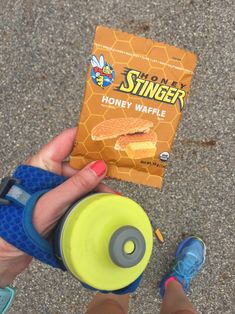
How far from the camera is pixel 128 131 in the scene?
1290 millimetres

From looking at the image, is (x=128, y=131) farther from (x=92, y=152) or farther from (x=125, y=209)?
(x=125, y=209)

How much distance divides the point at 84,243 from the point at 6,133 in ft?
3.23

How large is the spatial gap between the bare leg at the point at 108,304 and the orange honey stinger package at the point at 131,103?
620mm

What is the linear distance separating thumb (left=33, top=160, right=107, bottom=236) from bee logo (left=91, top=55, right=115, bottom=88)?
283mm

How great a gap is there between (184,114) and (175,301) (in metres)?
0.84

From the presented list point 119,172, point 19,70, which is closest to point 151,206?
point 119,172

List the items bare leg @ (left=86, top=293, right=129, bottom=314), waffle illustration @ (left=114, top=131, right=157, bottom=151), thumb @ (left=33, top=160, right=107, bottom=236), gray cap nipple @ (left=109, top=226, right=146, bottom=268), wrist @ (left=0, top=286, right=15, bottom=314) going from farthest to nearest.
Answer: bare leg @ (left=86, top=293, right=129, bottom=314), wrist @ (left=0, top=286, right=15, bottom=314), waffle illustration @ (left=114, top=131, right=157, bottom=151), thumb @ (left=33, top=160, right=107, bottom=236), gray cap nipple @ (left=109, top=226, right=146, bottom=268)

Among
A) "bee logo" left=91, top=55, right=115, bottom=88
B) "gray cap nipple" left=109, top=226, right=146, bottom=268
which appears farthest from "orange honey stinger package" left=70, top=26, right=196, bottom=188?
"gray cap nipple" left=109, top=226, right=146, bottom=268

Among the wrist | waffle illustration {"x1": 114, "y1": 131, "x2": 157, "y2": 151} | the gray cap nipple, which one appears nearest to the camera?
the gray cap nipple

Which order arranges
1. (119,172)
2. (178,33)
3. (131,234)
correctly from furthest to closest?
1. (178,33)
2. (119,172)
3. (131,234)

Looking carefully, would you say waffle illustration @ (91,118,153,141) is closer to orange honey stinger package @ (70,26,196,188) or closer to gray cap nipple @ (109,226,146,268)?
orange honey stinger package @ (70,26,196,188)

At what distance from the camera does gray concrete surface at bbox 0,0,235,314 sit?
1.75 meters

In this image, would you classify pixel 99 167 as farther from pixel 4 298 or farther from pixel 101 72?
pixel 4 298

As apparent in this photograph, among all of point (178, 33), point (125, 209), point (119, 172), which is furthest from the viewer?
point (178, 33)
